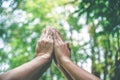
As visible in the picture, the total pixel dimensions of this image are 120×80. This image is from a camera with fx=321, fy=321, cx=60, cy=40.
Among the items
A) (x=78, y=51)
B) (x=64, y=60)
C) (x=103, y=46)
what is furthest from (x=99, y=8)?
(x=78, y=51)

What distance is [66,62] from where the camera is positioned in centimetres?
269

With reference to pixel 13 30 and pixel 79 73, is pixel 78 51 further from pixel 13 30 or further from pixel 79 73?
pixel 79 73

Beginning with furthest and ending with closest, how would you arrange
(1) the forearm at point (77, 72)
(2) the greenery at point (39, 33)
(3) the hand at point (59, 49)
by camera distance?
(2) the greenery at point (39, 33) → (3) the hand at point (59, 49) → (1) the forearm at point (77, 72)

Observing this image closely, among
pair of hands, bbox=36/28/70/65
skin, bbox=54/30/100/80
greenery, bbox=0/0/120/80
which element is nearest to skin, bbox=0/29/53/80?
pair of hands, bbox=36/28/70/65

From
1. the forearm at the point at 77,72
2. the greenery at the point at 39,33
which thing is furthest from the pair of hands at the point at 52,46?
the greenery at the point at 39,33

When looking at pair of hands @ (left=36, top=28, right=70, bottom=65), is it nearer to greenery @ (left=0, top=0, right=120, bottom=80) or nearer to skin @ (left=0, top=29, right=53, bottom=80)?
skin @ (left=0, top=29, right=53, bottom=80)

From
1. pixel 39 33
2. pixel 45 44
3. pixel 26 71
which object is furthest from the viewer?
pixel 39 33

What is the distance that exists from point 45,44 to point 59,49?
15 cm

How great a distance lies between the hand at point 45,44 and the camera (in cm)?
305

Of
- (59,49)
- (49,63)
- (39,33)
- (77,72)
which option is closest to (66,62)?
(49,63)

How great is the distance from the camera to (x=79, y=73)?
2.29 meters

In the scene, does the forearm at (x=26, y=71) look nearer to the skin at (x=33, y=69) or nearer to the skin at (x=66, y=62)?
the skin at (x=33, y=69)

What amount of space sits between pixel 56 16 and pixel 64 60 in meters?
14.3

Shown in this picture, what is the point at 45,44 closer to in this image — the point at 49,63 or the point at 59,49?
the point at 59,49
